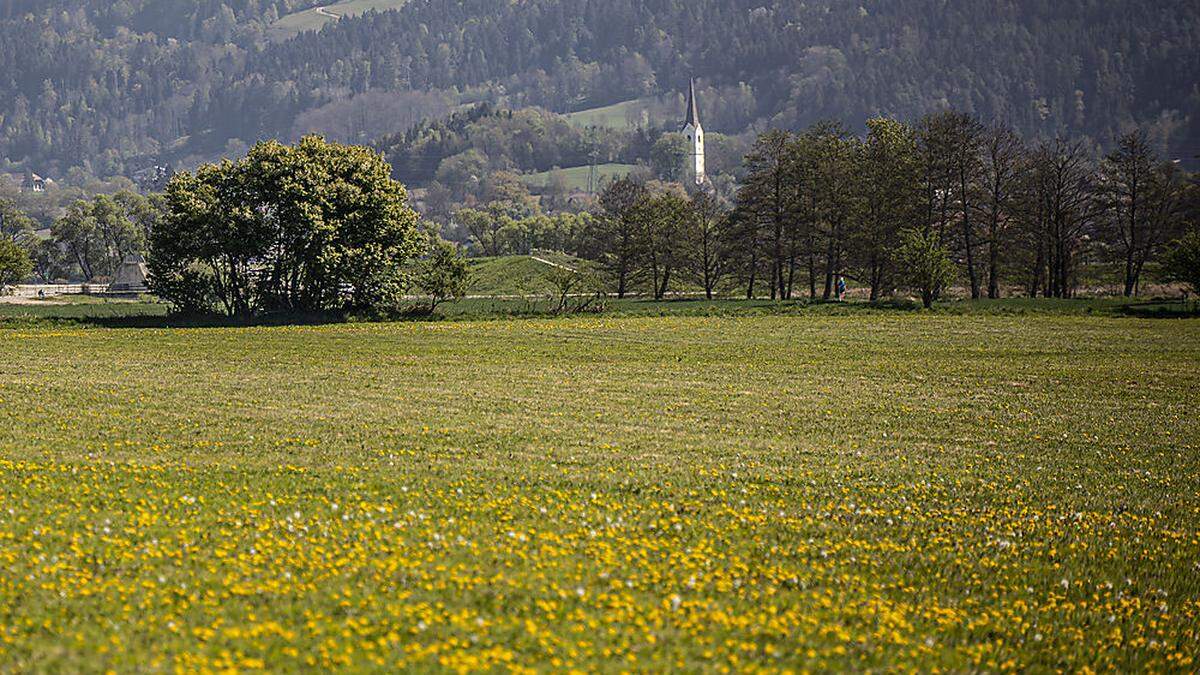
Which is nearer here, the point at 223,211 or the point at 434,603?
the point at 434,603

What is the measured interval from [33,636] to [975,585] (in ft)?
33.7

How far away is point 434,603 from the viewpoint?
10.0m

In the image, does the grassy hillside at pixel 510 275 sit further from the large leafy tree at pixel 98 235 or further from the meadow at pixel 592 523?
the meadow at pixel 592 523

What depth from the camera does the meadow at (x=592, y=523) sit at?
9430 mm

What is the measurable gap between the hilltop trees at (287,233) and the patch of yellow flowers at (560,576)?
3886 cm

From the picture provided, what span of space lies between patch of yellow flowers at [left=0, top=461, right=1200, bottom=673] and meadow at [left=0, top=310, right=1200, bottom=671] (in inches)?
1.9

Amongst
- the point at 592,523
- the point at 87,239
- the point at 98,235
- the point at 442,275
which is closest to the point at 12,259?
the point at 442,275

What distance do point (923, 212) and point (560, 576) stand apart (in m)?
65.4

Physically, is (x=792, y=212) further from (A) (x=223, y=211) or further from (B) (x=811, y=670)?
A: (B) (x=811, y=670)

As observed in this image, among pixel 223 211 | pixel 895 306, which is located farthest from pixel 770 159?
pixel 223 211

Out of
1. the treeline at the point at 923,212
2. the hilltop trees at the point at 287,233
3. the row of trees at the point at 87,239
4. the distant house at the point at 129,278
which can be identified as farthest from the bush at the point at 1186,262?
the row of trees at the point at 87,239

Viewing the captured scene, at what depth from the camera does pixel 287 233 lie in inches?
2114

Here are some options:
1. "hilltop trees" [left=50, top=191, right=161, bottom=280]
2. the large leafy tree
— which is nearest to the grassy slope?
"hilltop trees" [left=50, top=191, right=161, bottom=280]

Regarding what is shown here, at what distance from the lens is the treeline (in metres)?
68.9
